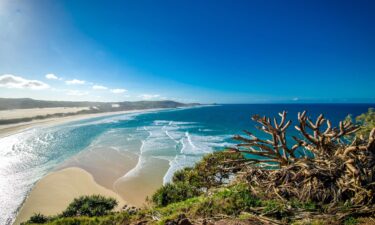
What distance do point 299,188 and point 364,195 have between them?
1.22 meters

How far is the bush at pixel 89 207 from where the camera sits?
1265 centimetres

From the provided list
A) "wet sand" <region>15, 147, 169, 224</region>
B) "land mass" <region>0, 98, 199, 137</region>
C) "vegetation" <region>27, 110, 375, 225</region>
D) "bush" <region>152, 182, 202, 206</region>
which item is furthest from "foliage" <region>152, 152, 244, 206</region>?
"land mass" <region>0, 98, 199, 137</region>

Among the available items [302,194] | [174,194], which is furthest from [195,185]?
[302,194]

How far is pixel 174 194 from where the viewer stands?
34.9 ft

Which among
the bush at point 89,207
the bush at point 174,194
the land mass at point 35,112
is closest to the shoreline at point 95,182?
the bush at point 89,207

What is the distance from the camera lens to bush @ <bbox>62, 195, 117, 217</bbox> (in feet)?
41.5

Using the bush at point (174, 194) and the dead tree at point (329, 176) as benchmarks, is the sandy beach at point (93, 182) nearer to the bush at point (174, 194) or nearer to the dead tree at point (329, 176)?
the bush at point (174, 194)

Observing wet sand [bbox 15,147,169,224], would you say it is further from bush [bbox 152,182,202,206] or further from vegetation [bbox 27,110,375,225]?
vegetation [bbox 27,110,375,225]

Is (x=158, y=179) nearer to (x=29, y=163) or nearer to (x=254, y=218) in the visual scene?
(x=29, y=163)

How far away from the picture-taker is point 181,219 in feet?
14.3

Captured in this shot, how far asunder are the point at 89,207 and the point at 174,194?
542cm

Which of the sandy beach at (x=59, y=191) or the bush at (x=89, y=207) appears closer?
the bush at (x=89, y=207)

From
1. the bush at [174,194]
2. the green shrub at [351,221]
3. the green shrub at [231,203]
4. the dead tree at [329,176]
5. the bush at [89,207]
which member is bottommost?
the bush at [89,207]

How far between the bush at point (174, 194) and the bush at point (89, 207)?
3.48 m
